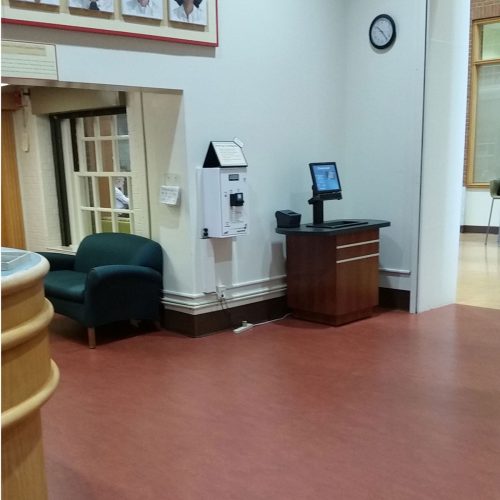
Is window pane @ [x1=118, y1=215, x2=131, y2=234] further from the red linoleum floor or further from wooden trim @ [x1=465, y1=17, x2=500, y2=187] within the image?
wooden trim @ [x1=465, y1=17, x2=500, y2=187]

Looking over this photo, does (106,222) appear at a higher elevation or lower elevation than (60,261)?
higher

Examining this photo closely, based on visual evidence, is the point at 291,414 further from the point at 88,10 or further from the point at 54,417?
the point at 88,10

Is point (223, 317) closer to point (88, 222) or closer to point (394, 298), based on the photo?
point (394, 298)

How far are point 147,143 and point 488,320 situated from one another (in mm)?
3333

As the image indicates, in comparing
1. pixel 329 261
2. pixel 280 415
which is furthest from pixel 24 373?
pixel 329 261

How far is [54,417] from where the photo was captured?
10.8ft

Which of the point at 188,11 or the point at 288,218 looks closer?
the point at 188,11

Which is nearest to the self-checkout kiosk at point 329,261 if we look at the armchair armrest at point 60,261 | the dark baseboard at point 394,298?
the dark baseboard at point 394,298

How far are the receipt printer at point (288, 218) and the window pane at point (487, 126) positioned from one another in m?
6.35

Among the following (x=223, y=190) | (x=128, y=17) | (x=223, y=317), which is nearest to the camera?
(x=128, y=17)

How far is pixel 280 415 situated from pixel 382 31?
372cm

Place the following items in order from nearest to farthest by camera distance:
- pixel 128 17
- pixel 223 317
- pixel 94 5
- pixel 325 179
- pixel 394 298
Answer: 1. pixel 94 5
2. pixel 128 17
3. pixel 223 317
4. pixel 325 179
5. pixel 394 298

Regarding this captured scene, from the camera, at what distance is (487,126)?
32.9ft

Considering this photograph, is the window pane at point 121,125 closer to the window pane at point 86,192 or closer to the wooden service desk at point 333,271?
the window pane at point 86,192
